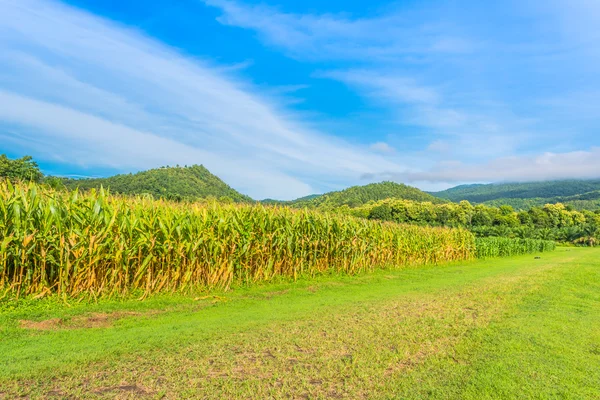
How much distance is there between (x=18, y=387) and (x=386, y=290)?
858 centimetres

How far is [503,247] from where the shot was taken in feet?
101

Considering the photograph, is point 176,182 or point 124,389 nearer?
point 124,389

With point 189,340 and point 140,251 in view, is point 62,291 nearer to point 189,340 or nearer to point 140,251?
point 140,251

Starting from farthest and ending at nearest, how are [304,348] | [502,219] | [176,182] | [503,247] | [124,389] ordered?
[502,219], [176,182], [503,247], [304,348], [124,389]

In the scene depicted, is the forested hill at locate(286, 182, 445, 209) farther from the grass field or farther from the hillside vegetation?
the grass field

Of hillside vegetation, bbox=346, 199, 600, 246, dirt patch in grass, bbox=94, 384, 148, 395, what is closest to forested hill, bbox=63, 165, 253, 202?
hillside vegetation, bbox=346, 199, 600, 246

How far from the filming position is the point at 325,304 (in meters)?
7.89

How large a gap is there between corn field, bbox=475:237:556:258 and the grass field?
21.4 metres

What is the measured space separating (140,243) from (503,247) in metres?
31.5

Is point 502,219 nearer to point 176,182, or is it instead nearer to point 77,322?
point 176,182

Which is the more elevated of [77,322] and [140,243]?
[140,243]

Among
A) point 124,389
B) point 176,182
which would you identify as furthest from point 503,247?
point 176,182

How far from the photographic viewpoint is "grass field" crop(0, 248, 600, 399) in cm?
349

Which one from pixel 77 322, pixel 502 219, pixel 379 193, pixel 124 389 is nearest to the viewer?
pixel 124 389
